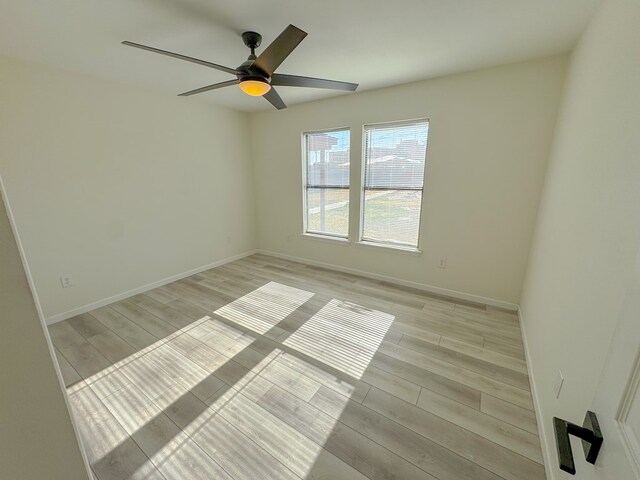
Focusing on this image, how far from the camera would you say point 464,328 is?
7.89 feet

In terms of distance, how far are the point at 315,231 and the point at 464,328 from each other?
245 cm

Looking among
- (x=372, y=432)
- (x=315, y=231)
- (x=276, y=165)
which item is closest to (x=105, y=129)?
(x=276, y=165)

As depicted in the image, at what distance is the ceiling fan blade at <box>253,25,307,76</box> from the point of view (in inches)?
55.4

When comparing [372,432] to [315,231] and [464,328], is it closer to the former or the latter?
[464,328]

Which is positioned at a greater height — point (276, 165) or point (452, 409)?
point (276, 165)

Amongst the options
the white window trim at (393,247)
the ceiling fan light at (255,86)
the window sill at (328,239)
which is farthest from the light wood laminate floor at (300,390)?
the ceiling fan light at (255,86)

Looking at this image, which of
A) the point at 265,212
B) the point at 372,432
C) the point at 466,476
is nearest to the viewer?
the point at 466,476

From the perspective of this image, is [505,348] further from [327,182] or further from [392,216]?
[327,182]

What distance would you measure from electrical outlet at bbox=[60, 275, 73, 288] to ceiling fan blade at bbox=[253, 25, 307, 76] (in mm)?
2800

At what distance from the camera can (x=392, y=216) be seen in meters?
3.31

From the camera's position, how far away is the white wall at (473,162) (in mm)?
2326

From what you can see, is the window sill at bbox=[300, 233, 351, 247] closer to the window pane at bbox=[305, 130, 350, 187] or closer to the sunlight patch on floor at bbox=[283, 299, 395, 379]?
the window pane at bbox=[305, 130, 350, 187]

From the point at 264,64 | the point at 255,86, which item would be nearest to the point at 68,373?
the point at 255,86

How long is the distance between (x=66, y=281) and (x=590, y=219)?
4.14m
